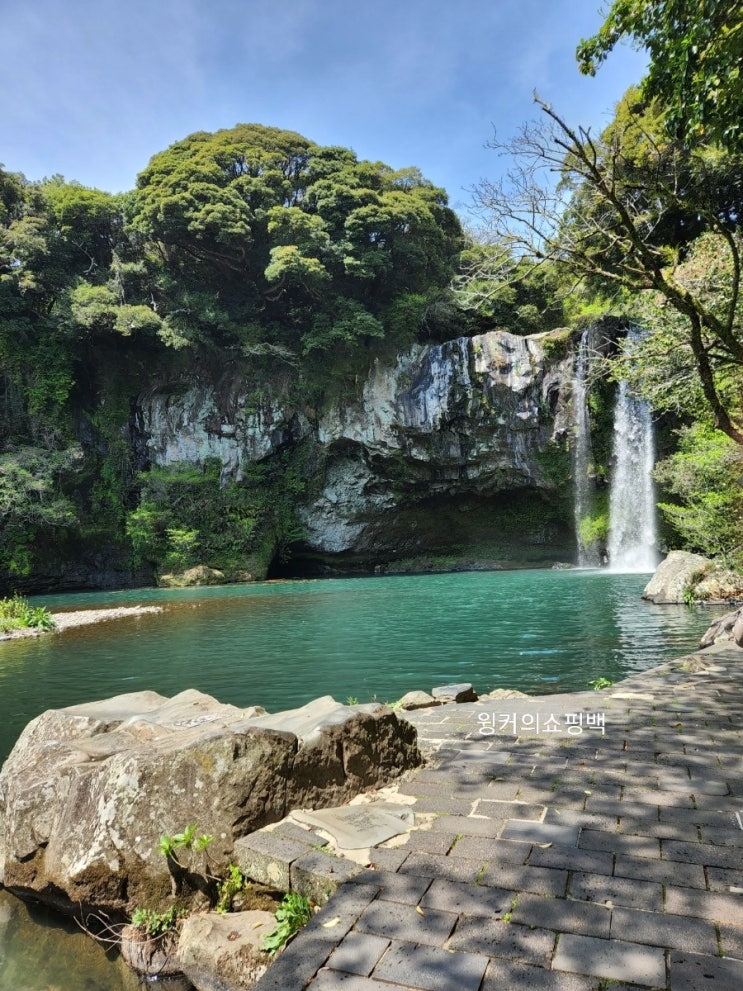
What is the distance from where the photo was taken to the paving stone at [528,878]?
203cm

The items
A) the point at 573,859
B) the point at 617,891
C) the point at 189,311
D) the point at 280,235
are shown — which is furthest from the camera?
the point at 189,311

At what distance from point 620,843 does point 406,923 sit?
0.97 m

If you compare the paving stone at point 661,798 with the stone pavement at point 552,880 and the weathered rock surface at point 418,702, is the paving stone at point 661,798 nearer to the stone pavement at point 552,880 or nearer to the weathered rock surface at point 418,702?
the stone pavement at point 552,880

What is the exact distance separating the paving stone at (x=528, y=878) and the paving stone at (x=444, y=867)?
42mm

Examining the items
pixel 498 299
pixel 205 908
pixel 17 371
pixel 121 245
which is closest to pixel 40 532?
pixel 17 371

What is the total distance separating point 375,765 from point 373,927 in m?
1.24

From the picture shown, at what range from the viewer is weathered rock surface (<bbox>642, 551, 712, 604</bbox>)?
508 inches

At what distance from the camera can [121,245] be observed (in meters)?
27.5

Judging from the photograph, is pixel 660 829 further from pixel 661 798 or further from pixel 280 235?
pixel 280 235

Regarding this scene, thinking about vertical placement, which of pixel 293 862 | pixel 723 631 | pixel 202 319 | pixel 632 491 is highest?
pixel 202 319

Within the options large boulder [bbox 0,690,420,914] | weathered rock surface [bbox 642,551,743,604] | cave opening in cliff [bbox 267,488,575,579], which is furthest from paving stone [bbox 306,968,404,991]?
cave opening in cliff [bbox 267,488,575,579]

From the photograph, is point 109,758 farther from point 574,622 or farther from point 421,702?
point 574,622

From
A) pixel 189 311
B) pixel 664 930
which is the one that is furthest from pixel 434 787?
pixel 189 311

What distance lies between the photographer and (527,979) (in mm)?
1626
